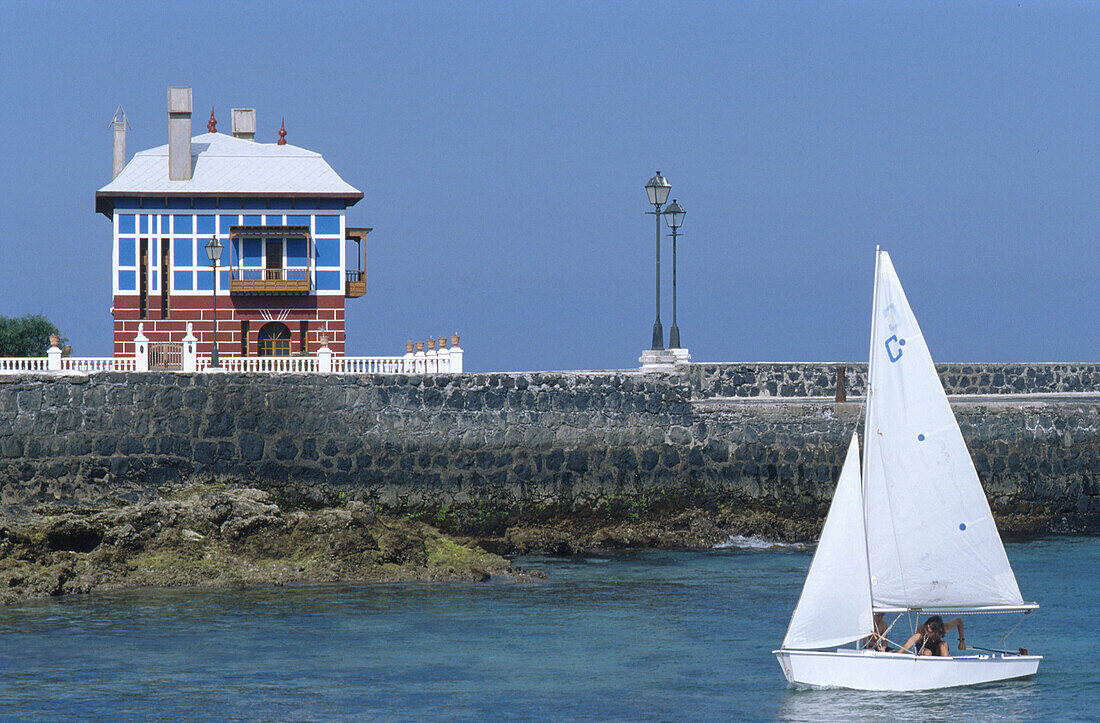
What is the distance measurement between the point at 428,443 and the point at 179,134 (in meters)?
18.2

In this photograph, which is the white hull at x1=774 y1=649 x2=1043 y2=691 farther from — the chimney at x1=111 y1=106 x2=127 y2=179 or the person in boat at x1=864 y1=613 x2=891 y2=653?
the chimney at x1=111 y1=106 x2=127 y2=179

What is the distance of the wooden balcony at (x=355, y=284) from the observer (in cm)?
4659

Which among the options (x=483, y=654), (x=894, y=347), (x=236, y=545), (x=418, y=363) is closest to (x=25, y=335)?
(x=418, y=363)

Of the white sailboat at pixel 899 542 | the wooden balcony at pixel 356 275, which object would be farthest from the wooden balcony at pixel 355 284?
the white sailboat at pixel 899 542

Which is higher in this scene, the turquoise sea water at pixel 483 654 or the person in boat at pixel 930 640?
the person in boat at pixel 930 640

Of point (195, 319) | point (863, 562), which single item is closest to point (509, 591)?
point (863, 562)

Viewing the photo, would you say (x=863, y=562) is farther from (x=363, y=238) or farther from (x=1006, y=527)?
(x=363, y=238)

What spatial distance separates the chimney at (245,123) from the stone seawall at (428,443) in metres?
21.0

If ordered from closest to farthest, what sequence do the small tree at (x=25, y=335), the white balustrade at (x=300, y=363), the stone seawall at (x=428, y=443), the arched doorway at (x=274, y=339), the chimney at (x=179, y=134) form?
the stone seawall at (x=428, y=443) → the white balustrade at (x=300, y=363) → the chimney at (x=179, y=134) → the arched doorway at (x=274, y=339) → the small tree at (x=25, y=335)

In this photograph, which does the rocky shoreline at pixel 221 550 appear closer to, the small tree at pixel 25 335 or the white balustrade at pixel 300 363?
the white balustrade at pixel 300 363

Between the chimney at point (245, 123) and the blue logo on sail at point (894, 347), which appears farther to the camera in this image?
the chimney at point (245, 123)

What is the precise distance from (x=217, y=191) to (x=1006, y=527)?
952 inches

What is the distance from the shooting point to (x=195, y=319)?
147ft

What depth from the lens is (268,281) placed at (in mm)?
45000
